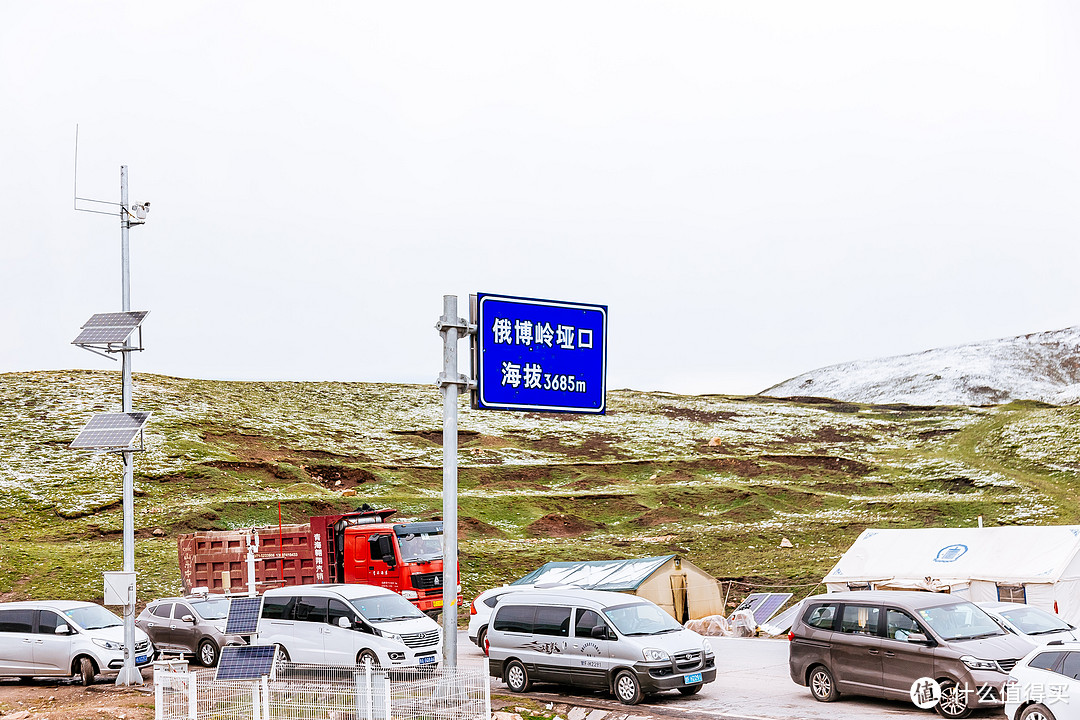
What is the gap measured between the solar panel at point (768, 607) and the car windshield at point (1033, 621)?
11.9 meters

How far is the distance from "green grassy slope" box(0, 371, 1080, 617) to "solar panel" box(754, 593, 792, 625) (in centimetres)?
775

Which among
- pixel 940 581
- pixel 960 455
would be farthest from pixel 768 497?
pixel 940 581

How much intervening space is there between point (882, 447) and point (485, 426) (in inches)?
1444

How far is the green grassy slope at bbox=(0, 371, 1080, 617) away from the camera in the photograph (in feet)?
158

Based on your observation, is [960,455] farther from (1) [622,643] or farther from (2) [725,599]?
(1) [622,643]

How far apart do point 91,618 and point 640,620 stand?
39.9 feet

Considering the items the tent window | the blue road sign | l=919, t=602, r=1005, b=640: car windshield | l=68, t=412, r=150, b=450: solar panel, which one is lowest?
the tent window

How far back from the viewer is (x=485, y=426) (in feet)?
300

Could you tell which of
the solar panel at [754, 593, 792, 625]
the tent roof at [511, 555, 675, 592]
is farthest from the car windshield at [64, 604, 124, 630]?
the solar panel at [754, 593, 792, 625]

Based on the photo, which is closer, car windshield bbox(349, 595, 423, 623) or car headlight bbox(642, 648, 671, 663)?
car headlight bbox(642, 648, 671, 663)

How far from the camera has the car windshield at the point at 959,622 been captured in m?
16.1

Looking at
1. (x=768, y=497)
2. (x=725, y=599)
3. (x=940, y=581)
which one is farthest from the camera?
(x=768, y=497)

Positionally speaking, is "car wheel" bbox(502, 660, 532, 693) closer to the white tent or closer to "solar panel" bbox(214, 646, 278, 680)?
"solar panel" bbox(214, 646, 278, 680)

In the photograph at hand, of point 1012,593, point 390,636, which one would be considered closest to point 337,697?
point 390,636
